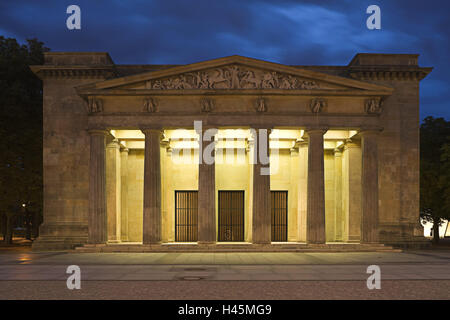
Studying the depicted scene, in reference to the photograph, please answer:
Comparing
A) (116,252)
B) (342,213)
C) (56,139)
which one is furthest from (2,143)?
(342,213)

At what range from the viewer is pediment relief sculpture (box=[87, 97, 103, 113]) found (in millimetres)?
38438

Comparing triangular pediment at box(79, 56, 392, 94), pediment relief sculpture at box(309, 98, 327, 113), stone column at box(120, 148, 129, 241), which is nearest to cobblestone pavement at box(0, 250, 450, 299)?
pediment relief sculpture at box(309, 98, 327, 113)

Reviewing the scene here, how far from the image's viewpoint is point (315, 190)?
3822 cm

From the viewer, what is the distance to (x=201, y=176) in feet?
125

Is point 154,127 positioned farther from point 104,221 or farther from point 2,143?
point 2,143

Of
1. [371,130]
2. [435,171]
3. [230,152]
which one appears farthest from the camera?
[435,171]

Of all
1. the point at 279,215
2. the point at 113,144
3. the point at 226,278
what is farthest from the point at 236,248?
the point at 113,144

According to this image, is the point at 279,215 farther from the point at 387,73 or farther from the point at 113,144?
the point at 113,144

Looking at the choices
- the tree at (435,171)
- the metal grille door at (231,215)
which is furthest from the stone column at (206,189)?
the tree at (435,171)

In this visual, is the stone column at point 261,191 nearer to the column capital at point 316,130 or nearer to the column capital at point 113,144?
the column capital at point 316,130

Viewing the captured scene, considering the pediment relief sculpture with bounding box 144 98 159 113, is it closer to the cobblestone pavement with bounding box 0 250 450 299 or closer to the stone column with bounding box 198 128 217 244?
the stone column with bounding box 198 128 217 244

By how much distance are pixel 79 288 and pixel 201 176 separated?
2023 cm

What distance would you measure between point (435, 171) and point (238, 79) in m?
30.2

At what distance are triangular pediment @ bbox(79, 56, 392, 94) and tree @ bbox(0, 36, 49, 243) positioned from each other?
1323 cm
